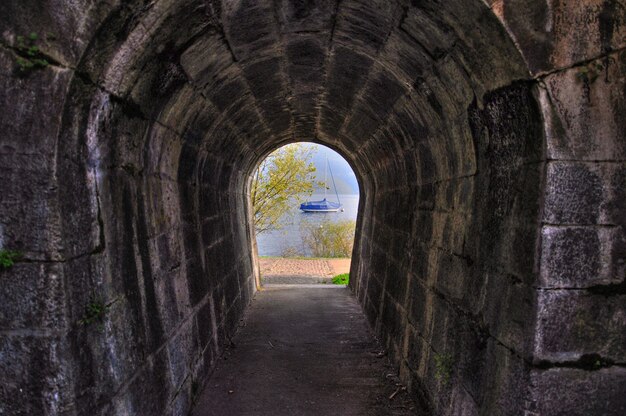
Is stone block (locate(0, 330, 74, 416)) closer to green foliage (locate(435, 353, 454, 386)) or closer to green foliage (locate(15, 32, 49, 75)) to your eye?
green foliage (locate(15, 32, 49, 75))

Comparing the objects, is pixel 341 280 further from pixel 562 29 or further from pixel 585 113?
pixel 562 29

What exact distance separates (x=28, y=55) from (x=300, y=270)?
57.2 ft

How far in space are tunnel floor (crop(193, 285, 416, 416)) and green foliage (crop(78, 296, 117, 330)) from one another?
2.38 m

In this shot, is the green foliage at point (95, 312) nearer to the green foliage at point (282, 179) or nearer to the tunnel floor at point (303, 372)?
the tunnel floor at point (303, 372)

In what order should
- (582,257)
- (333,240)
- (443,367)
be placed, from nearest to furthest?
(582,257), (443,367), (333,240)

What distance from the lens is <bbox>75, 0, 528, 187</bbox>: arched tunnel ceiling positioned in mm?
2865

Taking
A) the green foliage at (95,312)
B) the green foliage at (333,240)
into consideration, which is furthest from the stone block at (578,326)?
the green foliage at (333,240)

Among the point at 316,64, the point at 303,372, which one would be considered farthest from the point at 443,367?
the point at 316,64

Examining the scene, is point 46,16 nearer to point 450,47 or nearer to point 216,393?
point 450,47

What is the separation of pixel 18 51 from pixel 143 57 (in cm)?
78

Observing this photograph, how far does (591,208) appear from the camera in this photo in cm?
276

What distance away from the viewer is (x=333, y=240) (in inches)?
1076

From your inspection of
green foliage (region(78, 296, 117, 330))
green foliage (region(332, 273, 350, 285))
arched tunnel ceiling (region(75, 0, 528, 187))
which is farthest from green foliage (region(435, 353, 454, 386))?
green foliage (region(332, 273, 350, 285))

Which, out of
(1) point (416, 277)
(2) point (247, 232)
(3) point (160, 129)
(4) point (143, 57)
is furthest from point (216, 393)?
(2) point (247, 232)
